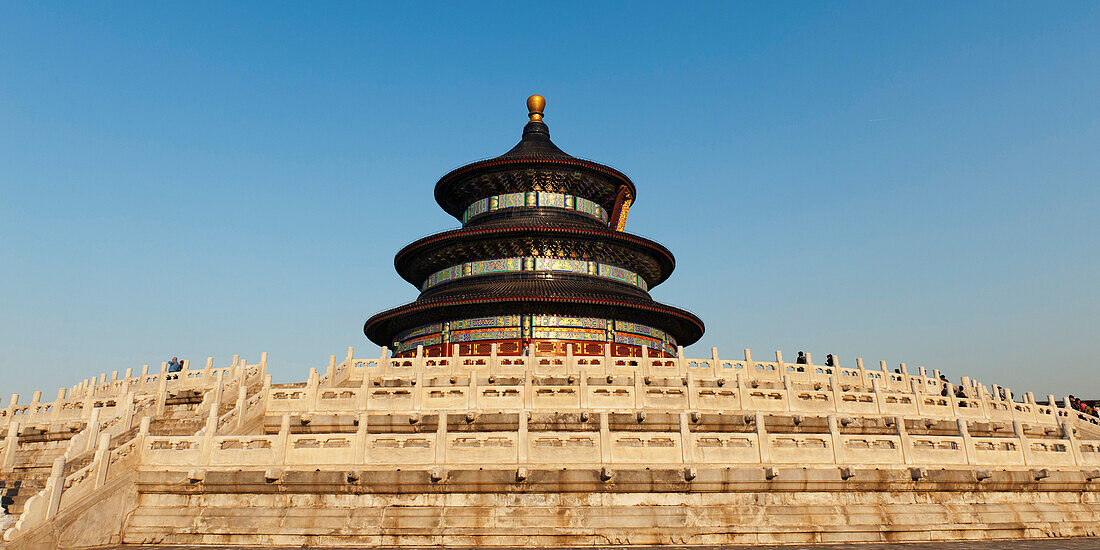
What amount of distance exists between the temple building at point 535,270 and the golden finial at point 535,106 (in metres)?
1.96

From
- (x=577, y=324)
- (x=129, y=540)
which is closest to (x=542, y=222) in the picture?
(x=577, y=324)

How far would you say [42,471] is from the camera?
14.8m

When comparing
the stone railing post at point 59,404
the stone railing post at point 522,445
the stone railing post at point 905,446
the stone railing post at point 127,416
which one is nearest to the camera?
the stone railing post at point 522,445

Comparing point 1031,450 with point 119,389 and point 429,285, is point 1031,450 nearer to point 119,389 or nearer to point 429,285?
point 119,389

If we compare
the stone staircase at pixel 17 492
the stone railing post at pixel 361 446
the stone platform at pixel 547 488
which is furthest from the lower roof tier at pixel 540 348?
the stone railing post at pixel 361 446

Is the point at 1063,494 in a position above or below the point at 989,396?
below

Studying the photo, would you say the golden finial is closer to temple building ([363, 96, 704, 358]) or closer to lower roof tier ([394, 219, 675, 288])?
temple building ([363, 96, 704, 358])

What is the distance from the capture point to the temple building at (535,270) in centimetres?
3200

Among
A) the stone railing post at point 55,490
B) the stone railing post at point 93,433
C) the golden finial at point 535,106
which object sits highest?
the golden finial at point 535,106

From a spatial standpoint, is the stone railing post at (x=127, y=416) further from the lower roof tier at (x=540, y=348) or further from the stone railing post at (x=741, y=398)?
the lower roof tier at (x=540, y=348)

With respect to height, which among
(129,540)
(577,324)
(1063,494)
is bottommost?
(129,540)

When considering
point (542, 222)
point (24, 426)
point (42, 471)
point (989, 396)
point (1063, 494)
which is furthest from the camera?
point (542, 222)

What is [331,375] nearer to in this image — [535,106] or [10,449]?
[10,449]

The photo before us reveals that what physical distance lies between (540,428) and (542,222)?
2274cm
